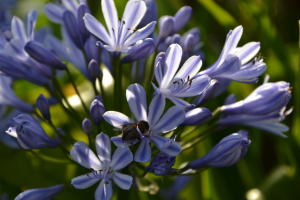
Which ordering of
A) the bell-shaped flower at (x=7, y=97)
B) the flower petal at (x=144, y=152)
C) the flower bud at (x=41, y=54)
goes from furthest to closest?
the bell-shaped flower at (x=7, y=97) < the flower bud at (x=41, y=54) < the flower petal at (x=144, y=152)

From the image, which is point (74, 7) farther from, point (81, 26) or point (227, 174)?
point (227, 174)

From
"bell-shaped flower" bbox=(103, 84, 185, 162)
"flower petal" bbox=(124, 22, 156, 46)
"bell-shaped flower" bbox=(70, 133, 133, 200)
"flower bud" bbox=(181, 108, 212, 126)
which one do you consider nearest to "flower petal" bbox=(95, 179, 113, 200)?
"bell-shaped flower" bbox=(70, 133, 133, 200)

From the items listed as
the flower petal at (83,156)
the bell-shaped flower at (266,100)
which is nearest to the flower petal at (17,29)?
the flower petal at (83,156)

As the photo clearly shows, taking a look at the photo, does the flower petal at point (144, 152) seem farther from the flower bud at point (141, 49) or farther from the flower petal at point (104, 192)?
the flower bud at point (141, 49)

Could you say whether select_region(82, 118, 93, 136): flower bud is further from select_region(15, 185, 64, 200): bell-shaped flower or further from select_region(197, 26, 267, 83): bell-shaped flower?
select_region(197, 26, 267, 83): bell-shaped flower

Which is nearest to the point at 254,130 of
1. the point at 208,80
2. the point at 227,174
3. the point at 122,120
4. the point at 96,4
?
the point at 227,174

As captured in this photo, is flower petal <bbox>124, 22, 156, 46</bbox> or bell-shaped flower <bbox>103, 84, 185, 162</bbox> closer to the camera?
bell-shaped flower <bbox>103, 84, 185, 162</bbox>

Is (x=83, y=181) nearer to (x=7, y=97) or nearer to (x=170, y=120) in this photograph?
(x=170, y=120)
